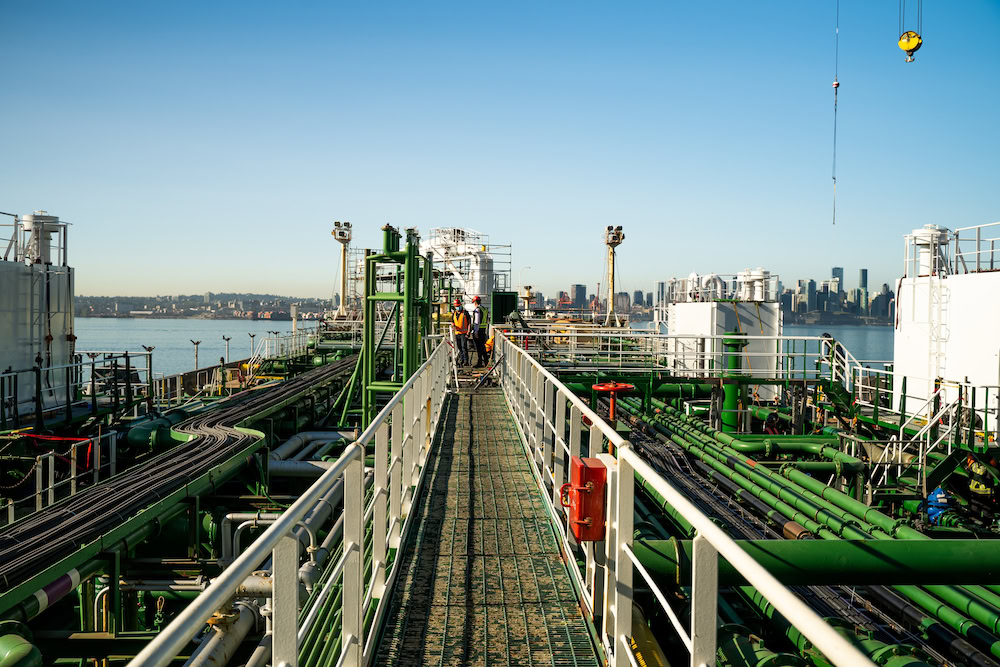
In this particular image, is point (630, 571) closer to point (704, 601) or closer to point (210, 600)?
point (704, 601)

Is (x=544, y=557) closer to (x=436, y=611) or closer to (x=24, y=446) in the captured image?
(x=436, y=611)

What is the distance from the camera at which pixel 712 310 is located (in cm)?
2498

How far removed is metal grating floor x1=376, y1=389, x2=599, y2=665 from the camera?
393 centimetres

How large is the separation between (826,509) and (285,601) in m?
8.21

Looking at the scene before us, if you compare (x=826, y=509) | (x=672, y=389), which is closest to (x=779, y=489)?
(x=826, y=509)

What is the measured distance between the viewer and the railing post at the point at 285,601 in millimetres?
2357

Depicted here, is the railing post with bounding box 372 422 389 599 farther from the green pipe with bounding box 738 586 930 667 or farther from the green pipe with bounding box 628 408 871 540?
the green pipe with bounding box 628 408 871 540

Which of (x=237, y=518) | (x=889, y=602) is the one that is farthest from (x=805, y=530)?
(x=237, y=518)

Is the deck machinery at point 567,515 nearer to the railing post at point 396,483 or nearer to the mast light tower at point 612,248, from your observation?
the railing post at point 396,483

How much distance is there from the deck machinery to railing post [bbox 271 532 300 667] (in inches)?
0.6

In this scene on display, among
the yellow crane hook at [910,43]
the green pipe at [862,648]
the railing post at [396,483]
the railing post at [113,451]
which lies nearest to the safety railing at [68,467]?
the railing post at [113,451]

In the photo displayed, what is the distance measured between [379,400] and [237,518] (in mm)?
11531

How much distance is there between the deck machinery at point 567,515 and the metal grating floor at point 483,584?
0.16 meters

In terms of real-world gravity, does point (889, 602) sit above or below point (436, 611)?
below
